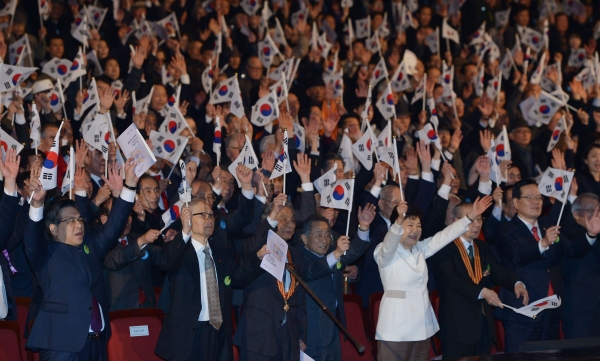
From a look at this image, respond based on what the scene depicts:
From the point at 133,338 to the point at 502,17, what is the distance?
11297 mm

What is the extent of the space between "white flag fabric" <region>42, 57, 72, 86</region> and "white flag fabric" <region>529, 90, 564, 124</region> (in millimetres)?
6112

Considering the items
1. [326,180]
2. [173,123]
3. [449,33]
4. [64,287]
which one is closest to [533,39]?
[449,33]

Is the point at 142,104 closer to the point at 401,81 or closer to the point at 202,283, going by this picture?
the point at 401,81

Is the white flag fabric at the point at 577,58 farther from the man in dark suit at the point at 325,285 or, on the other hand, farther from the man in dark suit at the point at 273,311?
the man in dark suit at the point at 273,311

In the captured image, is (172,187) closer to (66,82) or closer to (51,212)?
(66,82)

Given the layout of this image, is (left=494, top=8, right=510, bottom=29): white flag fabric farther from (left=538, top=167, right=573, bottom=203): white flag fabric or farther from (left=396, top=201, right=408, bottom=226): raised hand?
(left=396, top=201, right=408, bottom=226): raised hand

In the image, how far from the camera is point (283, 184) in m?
8.35

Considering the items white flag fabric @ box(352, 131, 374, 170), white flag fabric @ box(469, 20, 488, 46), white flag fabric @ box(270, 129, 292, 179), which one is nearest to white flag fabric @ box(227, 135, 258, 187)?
white flag fabric @ box(270, 129, 292, 179)

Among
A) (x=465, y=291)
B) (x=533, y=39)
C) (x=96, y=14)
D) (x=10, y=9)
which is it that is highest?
(x=10, y=9)

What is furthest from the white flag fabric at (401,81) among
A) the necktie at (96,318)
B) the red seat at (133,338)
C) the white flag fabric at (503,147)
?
the necktie at (96,318)

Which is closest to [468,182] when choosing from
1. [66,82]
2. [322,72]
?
[322,72]

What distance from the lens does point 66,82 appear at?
429 inches

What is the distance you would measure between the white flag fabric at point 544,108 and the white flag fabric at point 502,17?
4512mm

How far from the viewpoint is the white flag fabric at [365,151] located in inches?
373
